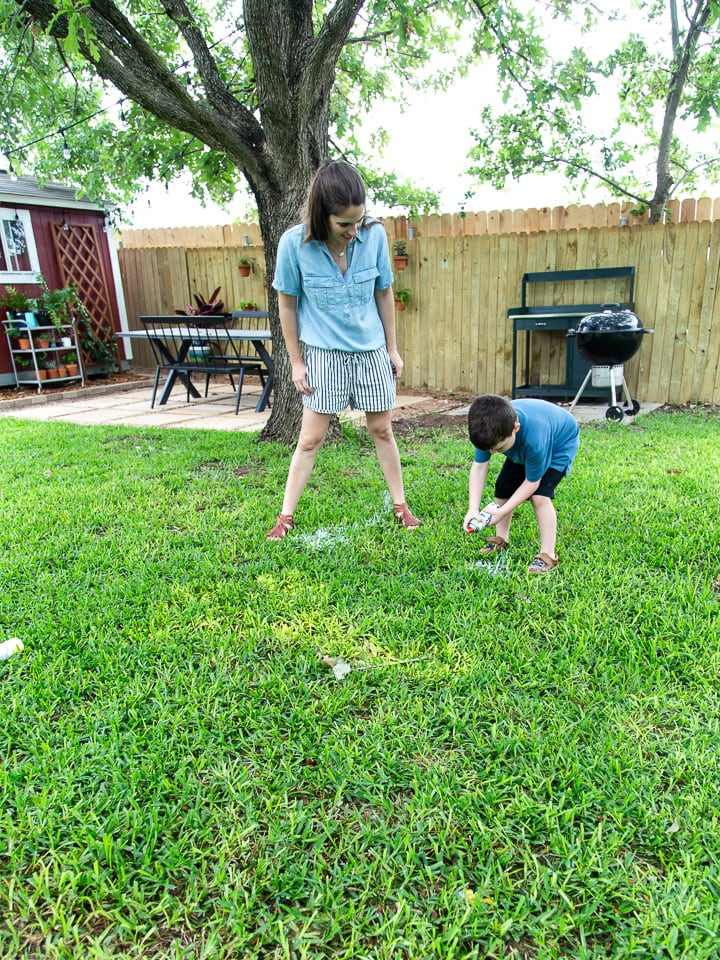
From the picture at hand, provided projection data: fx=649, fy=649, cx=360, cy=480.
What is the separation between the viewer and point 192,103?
4.09m

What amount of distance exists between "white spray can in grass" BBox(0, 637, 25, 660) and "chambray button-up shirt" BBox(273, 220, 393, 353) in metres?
1.72

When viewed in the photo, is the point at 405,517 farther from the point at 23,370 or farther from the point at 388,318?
the point at 23,370

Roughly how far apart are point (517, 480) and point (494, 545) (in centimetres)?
30


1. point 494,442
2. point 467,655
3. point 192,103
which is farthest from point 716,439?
point 192,103

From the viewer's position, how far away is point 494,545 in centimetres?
283

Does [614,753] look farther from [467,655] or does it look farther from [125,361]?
[125,361]

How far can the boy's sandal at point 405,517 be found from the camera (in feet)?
10.3

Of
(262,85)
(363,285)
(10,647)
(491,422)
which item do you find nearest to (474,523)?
(491,422)

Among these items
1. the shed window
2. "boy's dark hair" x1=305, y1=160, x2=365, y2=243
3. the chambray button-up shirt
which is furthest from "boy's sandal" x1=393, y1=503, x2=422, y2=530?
the shed window

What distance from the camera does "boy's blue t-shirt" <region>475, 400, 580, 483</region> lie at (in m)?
2.46

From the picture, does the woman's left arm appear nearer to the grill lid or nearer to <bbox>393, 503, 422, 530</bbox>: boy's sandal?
<bbox>393, 503, 422, 530</bbox>: boy's sandal

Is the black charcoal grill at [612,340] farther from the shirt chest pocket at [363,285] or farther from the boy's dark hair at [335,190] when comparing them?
the boy's dark hair at [335,190]

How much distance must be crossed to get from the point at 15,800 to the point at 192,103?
4.05 metres

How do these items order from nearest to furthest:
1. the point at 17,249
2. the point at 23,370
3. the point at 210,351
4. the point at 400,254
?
1. the point at 210,351
2. the point at 400,254
3. the point at 23,370
4. the point at 17,249
